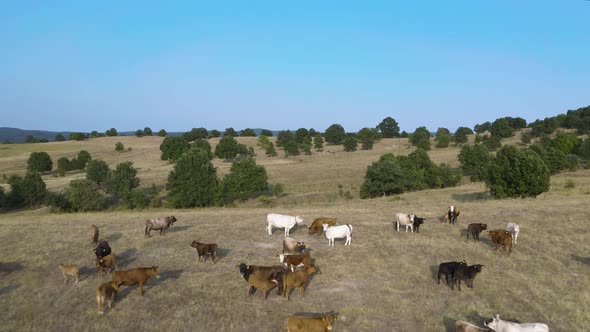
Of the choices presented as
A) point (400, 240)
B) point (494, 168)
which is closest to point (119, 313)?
point (400, 240)

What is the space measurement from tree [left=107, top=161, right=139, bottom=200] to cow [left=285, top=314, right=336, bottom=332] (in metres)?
43.3

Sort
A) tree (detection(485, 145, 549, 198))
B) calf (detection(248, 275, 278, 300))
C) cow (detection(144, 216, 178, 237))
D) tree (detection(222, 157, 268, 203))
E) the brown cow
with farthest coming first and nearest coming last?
tree (detection(222, 157, 268, 203)) → tree (detection(485, 145, 549, 198)) → cow (detection(144, 216, 178, 237)) → the brown cow → calf (detection(248, 275, 278, 300))

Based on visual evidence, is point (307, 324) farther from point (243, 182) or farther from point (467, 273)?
point (243, 182)

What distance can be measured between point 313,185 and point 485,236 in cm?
3950

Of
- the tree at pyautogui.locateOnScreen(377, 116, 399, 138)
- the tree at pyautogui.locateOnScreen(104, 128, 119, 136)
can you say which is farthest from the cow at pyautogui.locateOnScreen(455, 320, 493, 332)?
the tree at pyautogui.locateOnScreen(104, 128, 119, 136)

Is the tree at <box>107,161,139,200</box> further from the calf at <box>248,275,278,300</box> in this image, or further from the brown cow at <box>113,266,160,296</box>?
the calf at <box>248,275,278,300</box>

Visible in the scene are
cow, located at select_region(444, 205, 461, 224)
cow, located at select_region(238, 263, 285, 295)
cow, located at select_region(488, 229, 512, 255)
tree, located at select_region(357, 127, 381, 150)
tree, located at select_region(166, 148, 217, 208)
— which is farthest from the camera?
tree, located at select_region(357, 127, 381, 150)

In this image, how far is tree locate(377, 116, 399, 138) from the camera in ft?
483

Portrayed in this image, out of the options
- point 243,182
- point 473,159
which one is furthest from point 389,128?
point 243,182

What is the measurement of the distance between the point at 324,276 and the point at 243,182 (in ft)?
111

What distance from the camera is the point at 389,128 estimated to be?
14750cm

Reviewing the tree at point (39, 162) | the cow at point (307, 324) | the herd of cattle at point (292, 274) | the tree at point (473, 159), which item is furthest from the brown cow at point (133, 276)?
the tree at point (39, 162)

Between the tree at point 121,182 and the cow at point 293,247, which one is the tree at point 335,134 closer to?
the tree at point 121,182

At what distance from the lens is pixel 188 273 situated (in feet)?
52.7
